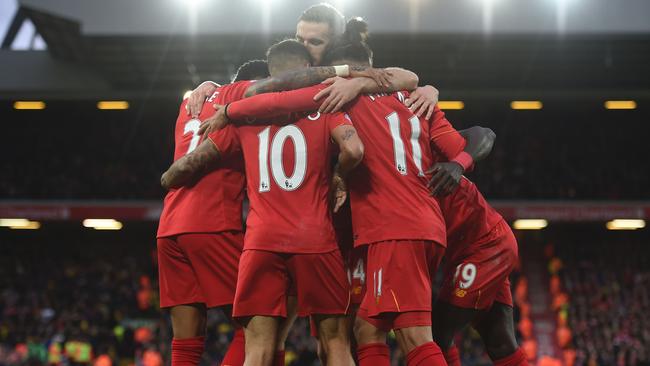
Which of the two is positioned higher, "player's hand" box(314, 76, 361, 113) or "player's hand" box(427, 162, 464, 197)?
"player's hand" box(314, 76, 361, 113)

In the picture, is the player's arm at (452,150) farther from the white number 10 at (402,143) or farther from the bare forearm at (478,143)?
the white number 10 at (402,143)

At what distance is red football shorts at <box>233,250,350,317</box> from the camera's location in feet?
13.3

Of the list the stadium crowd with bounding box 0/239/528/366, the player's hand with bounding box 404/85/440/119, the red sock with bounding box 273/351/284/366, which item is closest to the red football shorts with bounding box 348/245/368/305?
the red sock with bounding box 273/351/284/366

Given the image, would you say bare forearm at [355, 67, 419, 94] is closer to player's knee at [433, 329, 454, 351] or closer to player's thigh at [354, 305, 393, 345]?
player's thigh at [354, 305, 393, 345]

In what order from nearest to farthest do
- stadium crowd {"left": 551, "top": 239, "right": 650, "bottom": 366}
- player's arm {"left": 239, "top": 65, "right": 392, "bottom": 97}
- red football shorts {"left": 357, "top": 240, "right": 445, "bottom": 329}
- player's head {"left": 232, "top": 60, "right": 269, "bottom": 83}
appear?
1. red football shorts {"left": 357, "top": 240, "right": 445, "bottom": 329}
2. player's arm {"left": 239, "top": 65, "right": 392, "bottom": 97}
3. player's head {"left": 232, "top": 60, "right": 269, "bottom": 83}
4. stadium crowd {"left": 551, "top": 239, "right": 650, "bottom": 366}

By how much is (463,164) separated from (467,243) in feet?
1.93

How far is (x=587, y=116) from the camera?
2255 cm

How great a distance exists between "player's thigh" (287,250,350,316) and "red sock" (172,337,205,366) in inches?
31.7

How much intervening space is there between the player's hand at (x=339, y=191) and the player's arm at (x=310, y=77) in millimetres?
534

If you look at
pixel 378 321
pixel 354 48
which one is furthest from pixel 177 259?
pixel 354 48

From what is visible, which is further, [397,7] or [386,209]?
[397,7]

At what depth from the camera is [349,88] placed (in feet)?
13.9

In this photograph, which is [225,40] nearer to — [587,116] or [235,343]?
[587,116]

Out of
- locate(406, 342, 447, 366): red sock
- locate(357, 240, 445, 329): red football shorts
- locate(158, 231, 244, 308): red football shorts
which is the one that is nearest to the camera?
locate(406, 342, 447, 366): red sock
